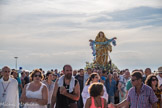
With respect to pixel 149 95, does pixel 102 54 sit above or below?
above

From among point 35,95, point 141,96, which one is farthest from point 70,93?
point 141,96

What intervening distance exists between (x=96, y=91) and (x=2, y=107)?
3661 mm

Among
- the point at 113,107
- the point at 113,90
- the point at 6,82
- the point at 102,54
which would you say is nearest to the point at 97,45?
the point at 102,54

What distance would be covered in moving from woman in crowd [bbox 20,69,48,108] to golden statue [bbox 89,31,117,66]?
20.0 metres

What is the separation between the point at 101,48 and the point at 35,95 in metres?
20.9

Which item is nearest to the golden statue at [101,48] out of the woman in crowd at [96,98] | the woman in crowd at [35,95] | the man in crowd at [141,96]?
the woman in crowd at [35,95]

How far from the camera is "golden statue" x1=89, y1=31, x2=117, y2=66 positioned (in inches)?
1189

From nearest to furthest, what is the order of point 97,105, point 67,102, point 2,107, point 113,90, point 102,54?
point 97,105 < point 67,102 < point 2,107 < point 113,90 < point 102,54

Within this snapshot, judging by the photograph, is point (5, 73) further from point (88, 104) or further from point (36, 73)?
point (88, 104)

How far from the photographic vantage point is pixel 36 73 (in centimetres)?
1022

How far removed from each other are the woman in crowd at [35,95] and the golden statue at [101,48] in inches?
787

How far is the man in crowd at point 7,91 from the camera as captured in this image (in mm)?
11023

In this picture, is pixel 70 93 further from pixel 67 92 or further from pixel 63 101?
pixel 63 101

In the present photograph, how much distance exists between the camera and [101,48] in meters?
30.7
